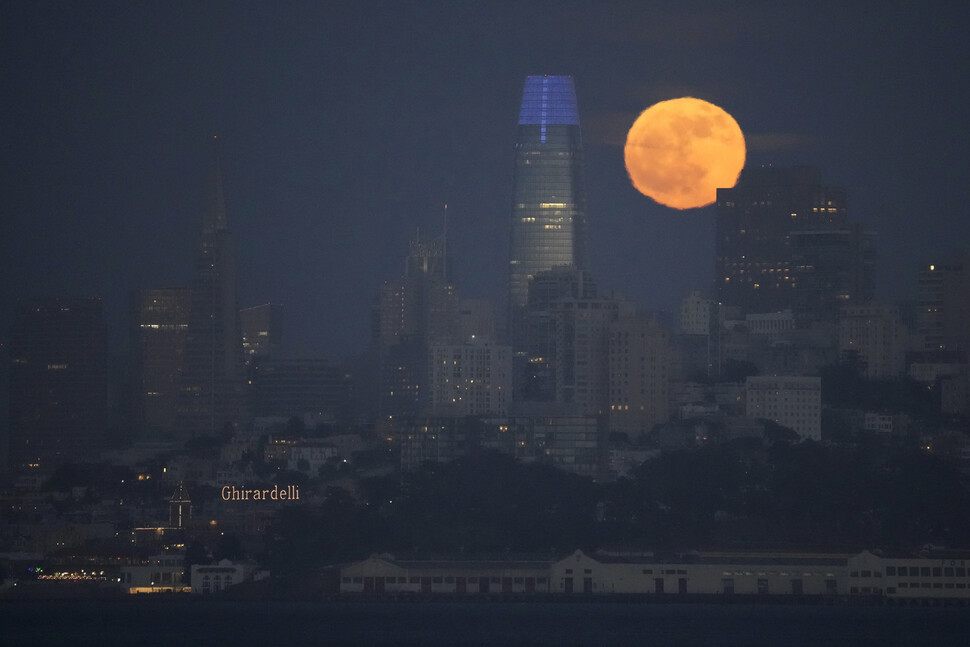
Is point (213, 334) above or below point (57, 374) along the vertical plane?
above

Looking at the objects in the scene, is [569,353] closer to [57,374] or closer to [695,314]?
[695,314]

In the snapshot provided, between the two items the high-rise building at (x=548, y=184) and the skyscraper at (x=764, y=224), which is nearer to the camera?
the skyscraper at (x=764, y=224)

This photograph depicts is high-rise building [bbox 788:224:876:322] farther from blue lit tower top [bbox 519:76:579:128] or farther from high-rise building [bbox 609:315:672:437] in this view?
blue lit tower top [bbox 519:76:579:128]

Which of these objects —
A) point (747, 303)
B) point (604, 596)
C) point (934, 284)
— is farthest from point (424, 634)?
point (747, 303)

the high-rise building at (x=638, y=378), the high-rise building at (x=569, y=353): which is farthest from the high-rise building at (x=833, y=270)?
the high-rise building at (x=638, y=378)

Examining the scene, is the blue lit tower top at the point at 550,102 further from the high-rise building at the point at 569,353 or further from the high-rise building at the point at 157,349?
the high-rise building at the point at 569,353

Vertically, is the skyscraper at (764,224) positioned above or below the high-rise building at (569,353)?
above

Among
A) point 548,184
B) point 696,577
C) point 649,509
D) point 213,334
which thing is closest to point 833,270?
point 213,334
